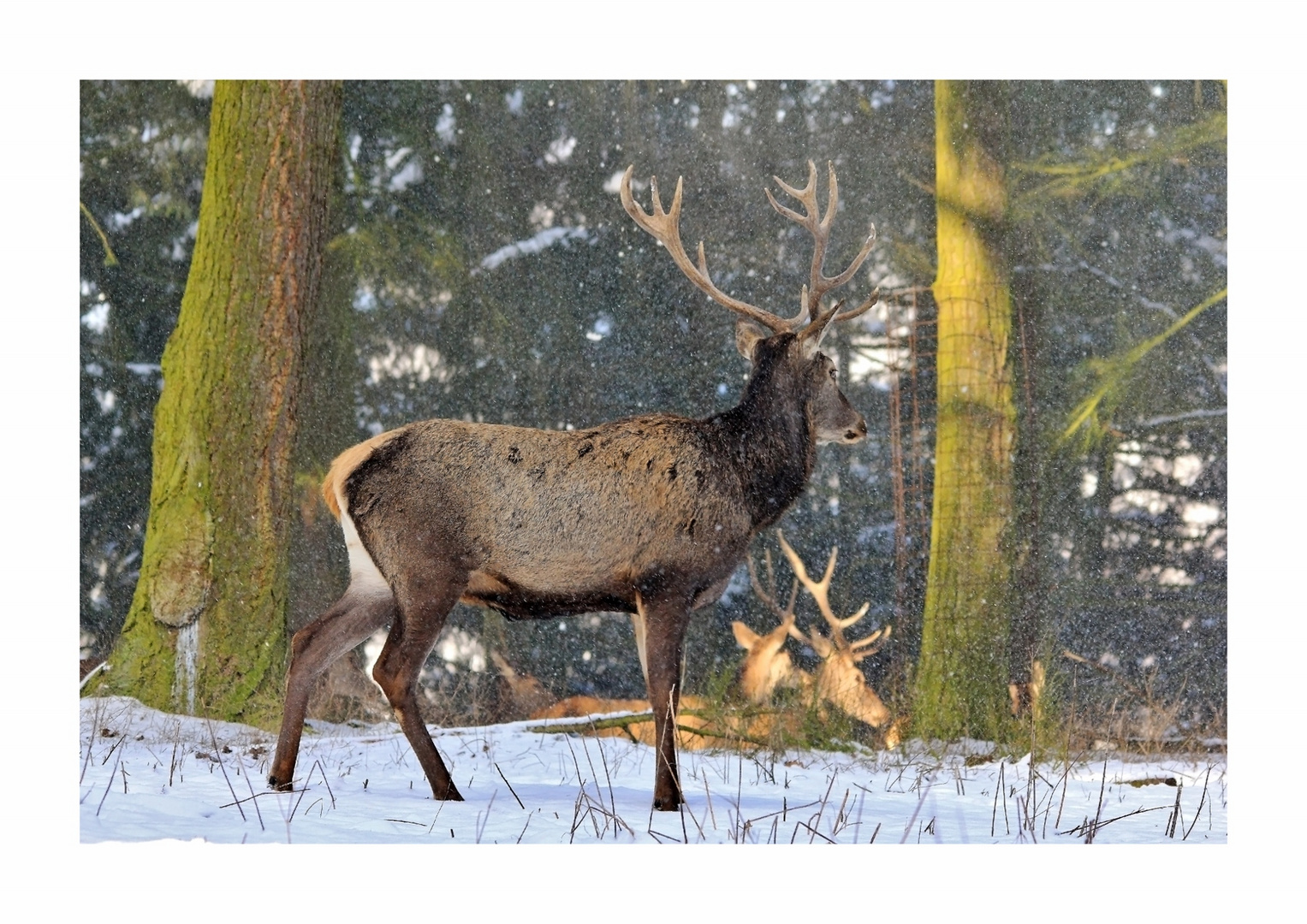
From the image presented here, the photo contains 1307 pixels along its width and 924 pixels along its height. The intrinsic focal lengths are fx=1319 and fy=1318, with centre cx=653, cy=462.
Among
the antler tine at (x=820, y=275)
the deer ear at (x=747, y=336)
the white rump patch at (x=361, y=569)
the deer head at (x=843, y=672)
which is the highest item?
the antler tine at (x=820, y=275)

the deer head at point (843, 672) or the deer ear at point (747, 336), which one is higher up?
the deer ear at point (747, 336)

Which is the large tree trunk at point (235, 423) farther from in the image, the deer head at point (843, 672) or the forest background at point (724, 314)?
the deer head at point (843, 672)

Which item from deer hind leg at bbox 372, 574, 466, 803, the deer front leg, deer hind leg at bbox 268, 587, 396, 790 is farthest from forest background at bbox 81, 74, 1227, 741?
the deer front leg

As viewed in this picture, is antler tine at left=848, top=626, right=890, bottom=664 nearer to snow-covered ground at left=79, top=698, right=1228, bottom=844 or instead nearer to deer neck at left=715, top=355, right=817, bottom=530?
snow-covered ground at left=79, top=698, right=1228, bottom=844

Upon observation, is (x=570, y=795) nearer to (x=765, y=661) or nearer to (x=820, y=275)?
(x=820, y=275)

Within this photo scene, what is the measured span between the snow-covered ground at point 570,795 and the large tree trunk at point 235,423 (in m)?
0.29

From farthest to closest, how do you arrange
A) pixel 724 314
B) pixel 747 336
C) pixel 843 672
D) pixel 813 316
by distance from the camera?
pixel 724 314
pixel 843 672
pixel 747 336
pixel 813 316

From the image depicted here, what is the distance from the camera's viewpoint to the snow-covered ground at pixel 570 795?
414 centimetres

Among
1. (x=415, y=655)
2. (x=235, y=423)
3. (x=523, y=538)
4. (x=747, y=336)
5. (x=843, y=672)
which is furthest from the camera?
(x=843, y=672)

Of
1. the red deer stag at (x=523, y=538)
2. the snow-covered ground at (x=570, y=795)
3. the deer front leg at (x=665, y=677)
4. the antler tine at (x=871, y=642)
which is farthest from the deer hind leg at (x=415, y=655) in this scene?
the antler tine at (x=871, y=642)

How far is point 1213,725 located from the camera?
7633 mm

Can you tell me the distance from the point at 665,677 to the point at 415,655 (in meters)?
0.85

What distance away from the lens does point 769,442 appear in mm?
4984

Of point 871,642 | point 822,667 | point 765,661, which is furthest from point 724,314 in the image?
point 822,667
